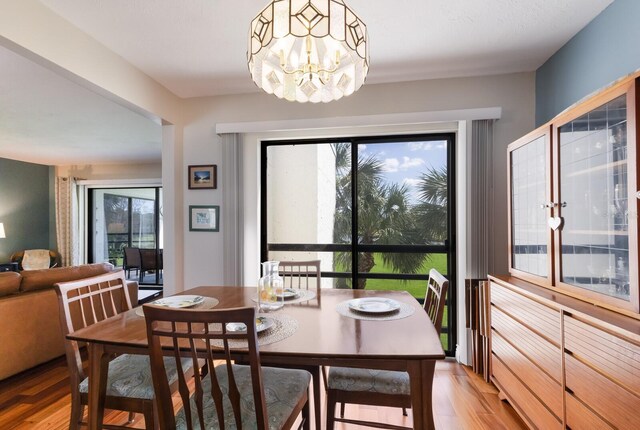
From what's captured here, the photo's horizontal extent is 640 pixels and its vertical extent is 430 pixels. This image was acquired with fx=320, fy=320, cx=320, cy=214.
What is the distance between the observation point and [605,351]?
4.02ft

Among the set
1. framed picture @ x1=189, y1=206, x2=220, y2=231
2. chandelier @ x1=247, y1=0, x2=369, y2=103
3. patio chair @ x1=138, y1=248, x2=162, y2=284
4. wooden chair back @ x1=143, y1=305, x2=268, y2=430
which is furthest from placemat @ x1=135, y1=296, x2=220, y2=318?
patio chair @ x1=138, y1=248, x2=162, y2=284

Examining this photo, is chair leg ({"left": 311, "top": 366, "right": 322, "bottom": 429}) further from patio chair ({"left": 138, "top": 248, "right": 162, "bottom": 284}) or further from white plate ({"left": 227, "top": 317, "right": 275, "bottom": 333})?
patio chair ({"left": 138, "top": 248, "right": 162, "bottom": 284})

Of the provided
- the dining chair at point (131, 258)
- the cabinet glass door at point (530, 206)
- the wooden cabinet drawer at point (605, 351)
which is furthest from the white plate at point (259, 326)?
the dining chair at point (131, 258)

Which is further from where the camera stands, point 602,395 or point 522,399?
point 522,399

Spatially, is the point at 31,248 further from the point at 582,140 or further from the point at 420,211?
the point at 582,140

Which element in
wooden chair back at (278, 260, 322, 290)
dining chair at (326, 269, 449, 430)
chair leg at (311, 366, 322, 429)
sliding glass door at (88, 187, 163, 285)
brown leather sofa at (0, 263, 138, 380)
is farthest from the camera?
sliding glass door at (88, 187, 163, 285)

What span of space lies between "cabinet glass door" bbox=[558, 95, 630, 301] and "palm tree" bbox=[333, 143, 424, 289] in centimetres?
149

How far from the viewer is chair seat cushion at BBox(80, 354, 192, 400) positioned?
1449 mm

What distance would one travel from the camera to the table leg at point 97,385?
1353 millimetres

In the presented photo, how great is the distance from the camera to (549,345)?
5.21 ft

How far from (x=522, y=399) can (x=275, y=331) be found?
1570 mm

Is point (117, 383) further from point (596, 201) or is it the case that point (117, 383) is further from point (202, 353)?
point (596, 201)

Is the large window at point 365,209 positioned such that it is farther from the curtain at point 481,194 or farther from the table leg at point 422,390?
the table leg at point 422,390

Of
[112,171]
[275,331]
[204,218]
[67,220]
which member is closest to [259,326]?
[275,331]
